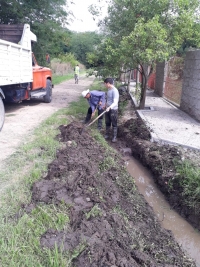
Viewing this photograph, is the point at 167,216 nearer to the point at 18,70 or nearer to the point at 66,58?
the point at 18,70

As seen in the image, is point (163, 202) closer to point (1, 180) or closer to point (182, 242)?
point (182, 242)

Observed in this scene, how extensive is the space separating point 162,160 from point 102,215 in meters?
2.19

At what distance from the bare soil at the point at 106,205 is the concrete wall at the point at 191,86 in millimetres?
2993

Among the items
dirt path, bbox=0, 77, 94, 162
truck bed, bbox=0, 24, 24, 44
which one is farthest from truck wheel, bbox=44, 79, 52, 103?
truck bed, bbox=0, 24, 24, 44

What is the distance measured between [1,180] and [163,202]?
101 inches

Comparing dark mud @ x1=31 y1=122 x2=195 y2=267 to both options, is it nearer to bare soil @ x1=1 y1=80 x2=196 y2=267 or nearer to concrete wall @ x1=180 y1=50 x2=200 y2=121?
bare soil @ x1=1 y1=80 x2=196 y2=267

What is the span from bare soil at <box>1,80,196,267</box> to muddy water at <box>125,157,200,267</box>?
16cm

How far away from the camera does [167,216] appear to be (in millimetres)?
3705

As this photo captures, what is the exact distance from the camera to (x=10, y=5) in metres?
11.0

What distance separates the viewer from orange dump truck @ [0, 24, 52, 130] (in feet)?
20.0

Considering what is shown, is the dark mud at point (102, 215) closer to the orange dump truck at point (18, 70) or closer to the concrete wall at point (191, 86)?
the orange dump truck at point (18, 70)

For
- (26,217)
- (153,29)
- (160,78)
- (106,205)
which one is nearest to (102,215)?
(106,205)

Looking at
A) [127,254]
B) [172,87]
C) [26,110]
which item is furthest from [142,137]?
[172,87]

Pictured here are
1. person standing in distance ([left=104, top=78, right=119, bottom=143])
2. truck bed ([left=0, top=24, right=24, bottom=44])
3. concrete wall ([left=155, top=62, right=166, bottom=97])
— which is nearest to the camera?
person standing in distance ([left=104, top=78, right=119, bottom=143])
